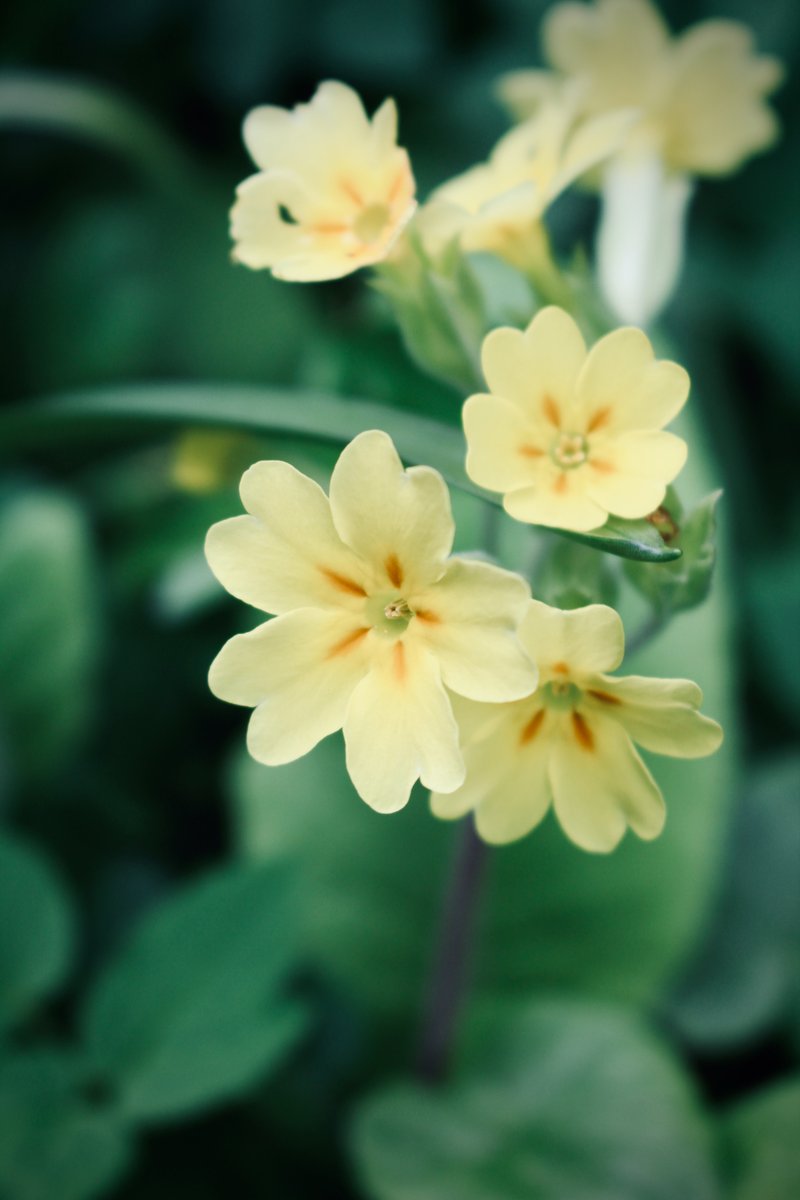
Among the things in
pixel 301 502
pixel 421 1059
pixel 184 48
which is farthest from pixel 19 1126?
pixel 184 48

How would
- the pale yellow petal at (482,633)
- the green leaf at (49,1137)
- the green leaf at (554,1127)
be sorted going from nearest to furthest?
the pale yellow petal at (482,633) < the green leaf at (49,1137) < the green leaf at (554,1127)

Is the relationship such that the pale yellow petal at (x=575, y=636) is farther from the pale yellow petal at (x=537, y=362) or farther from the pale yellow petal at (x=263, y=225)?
the pale yellow petal at (x=263, y=225)

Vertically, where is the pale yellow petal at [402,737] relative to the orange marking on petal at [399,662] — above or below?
below

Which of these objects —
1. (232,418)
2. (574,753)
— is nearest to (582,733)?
(574,753)

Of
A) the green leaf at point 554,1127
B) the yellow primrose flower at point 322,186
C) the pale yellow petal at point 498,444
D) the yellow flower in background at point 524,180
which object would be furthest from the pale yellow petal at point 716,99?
the green leaf at point 554,1127

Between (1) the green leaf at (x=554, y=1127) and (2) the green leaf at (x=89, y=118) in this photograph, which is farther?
(2) the green leaf at (x=89, y=118)

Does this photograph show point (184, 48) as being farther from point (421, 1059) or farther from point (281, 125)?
point (421, 1059)

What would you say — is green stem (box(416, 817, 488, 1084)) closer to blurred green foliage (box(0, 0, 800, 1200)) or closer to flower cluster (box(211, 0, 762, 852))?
blurred green foliage (box(0, 0, 800, 1200))
